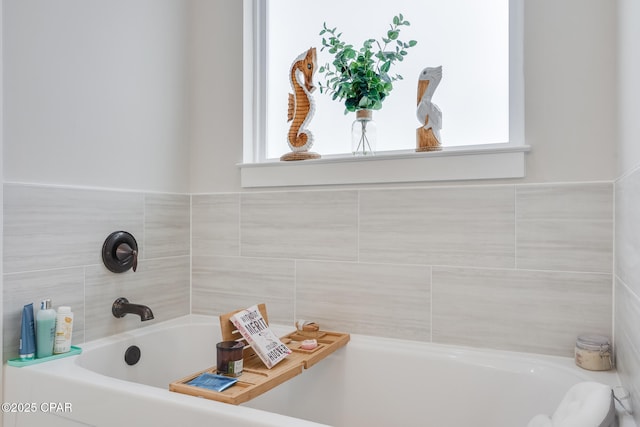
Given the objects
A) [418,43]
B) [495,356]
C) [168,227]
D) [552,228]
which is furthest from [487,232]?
[168,227]

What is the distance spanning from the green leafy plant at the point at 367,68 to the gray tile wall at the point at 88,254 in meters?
0.88

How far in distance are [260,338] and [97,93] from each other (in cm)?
108

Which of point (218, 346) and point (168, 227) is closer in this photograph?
point (218, 346)

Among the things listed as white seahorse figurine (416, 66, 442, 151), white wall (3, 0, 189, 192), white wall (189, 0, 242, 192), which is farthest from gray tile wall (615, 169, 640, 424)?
white wall (3, 0, 189, 192)

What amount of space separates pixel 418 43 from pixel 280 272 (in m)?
1.08

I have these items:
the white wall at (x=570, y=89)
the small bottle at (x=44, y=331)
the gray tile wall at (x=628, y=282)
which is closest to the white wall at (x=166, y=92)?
the white wall at (x=570, y=89)

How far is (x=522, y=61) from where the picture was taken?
1597mm

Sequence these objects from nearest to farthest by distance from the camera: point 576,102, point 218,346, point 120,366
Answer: point 218,346 < point 576,102 < point 120,366

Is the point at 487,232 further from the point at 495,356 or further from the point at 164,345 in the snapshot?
the point at 164,345

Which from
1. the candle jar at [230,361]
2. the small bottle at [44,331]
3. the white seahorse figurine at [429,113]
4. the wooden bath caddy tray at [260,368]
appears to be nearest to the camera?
the wooden bath caddy tray at [260,368]

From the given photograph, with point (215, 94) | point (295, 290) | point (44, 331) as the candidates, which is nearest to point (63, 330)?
point (44, 331)

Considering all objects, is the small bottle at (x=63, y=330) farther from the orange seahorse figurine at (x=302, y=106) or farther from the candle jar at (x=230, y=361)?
the orange seahorse figurine at (x=302, y=106)

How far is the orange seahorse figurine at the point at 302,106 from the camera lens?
1896mm

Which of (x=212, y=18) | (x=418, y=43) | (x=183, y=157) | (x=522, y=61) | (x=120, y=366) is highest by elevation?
(x=212, y=18)
